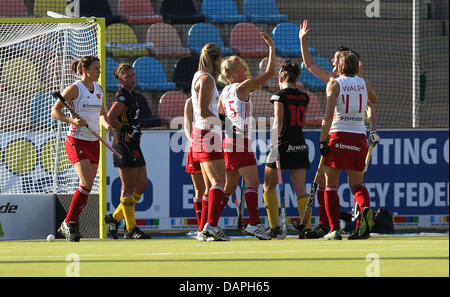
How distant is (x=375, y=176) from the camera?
1142 centimetres

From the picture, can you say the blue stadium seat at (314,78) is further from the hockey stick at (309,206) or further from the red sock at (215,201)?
the red sock at (215,201)

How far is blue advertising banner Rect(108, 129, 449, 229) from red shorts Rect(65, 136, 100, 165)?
5.92ft

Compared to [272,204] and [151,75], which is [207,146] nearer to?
[272,204]

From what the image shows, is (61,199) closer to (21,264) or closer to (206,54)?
(206,54)

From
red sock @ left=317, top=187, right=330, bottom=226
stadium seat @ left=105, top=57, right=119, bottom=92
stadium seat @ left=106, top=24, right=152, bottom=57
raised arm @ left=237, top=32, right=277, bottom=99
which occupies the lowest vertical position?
red sock @ left=317, top=187, right=330, bottom=226

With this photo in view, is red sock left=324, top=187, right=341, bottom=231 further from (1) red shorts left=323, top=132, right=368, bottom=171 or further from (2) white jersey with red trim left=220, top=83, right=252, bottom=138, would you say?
(2) white jersey with red trim left=220, top=83, right=252, bottom=138

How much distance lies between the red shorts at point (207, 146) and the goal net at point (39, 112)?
2.48 meters

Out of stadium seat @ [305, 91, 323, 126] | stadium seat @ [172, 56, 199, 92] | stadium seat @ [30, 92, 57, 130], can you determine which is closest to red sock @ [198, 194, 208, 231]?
stadium seat @ [30, 92, 57, 130]

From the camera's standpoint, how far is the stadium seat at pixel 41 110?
428 inches

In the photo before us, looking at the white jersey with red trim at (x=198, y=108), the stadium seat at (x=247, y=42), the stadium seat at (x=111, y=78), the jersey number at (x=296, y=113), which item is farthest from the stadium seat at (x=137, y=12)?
the white jersey with red trim at (x=198, y=108)

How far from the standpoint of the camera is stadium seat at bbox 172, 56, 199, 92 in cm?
1594

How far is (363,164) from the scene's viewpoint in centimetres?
859

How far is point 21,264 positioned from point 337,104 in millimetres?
3440
